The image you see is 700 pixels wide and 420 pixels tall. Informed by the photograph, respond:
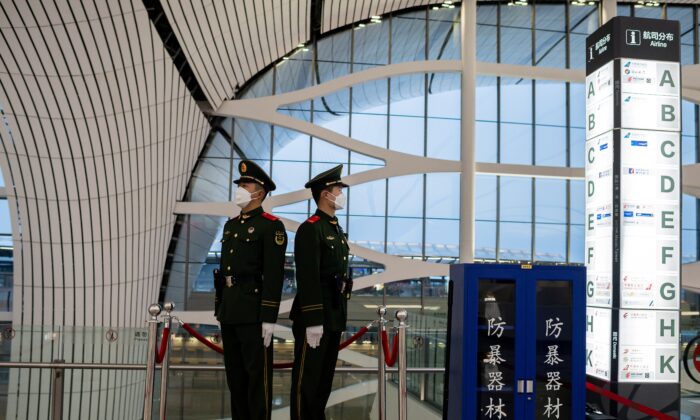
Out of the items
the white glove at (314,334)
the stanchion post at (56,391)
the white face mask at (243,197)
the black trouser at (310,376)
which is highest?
the white face mask at (243,197)

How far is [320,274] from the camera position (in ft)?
18.6

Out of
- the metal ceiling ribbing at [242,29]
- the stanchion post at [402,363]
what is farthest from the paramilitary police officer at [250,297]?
the metal ceiling ribbing at [242,29]

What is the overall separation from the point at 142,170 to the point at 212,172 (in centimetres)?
708

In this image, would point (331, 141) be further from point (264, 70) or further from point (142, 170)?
point (142, 170)

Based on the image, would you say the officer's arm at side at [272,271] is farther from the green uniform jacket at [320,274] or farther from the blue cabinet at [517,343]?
the blue cabinet at [517,343]

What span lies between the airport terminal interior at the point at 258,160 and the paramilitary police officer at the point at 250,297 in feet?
3.86

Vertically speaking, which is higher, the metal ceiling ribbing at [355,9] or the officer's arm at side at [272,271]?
the metal ceiling ribbing at [355,9]

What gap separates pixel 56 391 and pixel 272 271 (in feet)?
8.50

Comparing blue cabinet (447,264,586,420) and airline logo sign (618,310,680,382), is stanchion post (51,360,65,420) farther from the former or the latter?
airline logo sign (618,310,680,382)

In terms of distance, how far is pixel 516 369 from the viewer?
5.58 m

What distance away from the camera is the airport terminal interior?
7.05 metres

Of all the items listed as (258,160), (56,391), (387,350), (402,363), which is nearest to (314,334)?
(402,363)

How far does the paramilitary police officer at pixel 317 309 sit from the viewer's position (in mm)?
5379

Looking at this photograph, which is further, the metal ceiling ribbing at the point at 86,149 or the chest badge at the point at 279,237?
the metal ceiling ribbing at the point at 86,149
